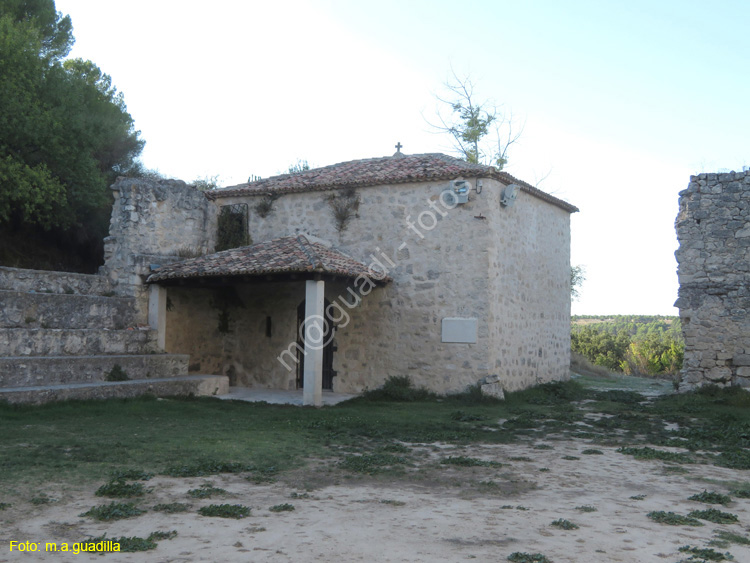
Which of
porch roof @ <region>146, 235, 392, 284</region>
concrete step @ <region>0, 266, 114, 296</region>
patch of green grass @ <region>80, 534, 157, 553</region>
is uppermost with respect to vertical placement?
porch roof @ <region>146, 235, 392, 284</region>

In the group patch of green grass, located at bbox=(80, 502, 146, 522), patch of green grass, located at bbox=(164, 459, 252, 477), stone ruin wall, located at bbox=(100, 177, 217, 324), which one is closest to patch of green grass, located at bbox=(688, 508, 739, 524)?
patch of green grass, located at bbox=(164, 459, 252, 477)

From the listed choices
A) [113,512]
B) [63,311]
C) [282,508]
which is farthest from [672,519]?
[63,311]

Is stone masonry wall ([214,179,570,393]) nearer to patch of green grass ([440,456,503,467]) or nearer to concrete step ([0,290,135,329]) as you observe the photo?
concrete step ([0,290,135,329])

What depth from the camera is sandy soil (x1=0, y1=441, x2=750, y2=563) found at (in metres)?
A: 4.17

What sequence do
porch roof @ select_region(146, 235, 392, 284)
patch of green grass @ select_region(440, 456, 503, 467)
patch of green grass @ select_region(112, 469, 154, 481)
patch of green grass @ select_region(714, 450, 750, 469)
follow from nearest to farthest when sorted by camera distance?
patch of green grass @ select_region(112, 469, 154, 481) → patch of green grass @ select_region(440, 456, 503, 467) → patch of green grass @ select_region(714, 450, 750, 469) → porch roof @ select_region(146, 235, 392, 284)

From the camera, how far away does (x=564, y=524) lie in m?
4.79

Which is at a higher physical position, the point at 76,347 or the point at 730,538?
the point at 76,347

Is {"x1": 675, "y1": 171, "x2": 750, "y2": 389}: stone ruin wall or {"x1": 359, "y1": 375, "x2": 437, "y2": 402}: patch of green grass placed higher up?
{"x1": 675, "y1": 171, "x2": 750, "y2": 389}: stone ruin wall

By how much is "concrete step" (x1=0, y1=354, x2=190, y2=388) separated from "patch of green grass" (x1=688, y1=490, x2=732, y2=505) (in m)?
9.65

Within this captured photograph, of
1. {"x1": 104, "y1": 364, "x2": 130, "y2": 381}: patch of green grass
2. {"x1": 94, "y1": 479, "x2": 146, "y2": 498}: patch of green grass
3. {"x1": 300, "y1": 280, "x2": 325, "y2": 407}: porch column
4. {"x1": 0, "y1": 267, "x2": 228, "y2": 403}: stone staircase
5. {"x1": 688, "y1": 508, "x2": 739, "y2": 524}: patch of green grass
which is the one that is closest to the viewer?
{"x1": 688, "y1": 508, "x2": 739, "y2": 524}: patch of green grass

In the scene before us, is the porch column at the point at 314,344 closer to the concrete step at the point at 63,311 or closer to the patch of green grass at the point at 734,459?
the concrete step at the point at 63,311

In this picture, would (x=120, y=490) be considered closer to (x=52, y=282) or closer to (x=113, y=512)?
(x=113, y=512)

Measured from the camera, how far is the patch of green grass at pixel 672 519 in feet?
16.1

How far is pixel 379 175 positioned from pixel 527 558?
11130mm
